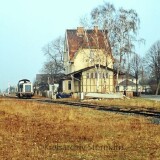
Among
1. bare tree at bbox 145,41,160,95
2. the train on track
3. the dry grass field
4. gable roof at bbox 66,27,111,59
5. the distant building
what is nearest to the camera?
the dry grass field

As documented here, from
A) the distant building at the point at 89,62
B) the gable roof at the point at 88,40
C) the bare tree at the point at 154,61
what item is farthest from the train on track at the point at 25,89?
the bare tree at the point at 154,61

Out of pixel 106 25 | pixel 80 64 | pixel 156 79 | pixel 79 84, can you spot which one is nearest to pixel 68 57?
pixel 80 64

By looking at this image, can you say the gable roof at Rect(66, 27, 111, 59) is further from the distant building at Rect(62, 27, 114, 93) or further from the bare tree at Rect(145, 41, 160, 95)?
the bare tree at Rect(145, 41, 160, 95)

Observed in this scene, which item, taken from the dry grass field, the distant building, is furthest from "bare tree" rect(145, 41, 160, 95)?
the dry grass field

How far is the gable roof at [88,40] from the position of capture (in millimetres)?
58406

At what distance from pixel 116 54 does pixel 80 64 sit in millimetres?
22094

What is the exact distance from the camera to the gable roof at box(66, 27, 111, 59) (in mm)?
58406

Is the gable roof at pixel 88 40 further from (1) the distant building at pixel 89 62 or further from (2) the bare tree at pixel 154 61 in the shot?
(2) the bare tree at pixel 154 61

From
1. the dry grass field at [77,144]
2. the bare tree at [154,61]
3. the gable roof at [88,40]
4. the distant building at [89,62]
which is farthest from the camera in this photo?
the bare tree at [154,61]

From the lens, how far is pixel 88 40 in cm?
6431

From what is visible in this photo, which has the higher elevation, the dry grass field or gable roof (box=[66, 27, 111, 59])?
gable roof (box=[66, 27, 111, 59])

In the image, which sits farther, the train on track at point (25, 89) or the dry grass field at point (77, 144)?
the train on track at point (25, 89)

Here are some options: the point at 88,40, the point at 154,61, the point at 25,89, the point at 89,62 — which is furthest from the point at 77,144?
the point at 154,61

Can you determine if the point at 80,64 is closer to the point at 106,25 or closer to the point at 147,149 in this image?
the point at 106,25
